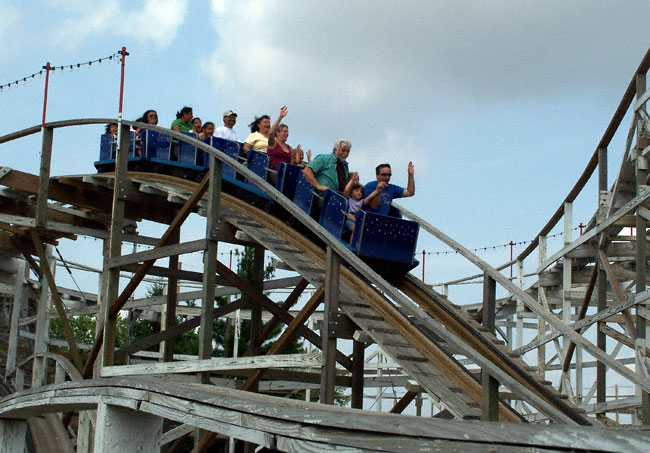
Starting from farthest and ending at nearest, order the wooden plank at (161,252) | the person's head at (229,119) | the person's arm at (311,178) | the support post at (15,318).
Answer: the support post at (15,318), the person's head at (229,119), the person's arm at (311,178), the wooden plank at (161,252)

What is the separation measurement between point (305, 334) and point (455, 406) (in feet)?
14.7

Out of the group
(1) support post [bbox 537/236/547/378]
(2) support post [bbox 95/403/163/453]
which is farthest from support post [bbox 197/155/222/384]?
(1) support post [bbox 537/236/547/378]

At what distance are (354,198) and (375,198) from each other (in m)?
0.26

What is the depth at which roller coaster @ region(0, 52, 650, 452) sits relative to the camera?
2.36 meters

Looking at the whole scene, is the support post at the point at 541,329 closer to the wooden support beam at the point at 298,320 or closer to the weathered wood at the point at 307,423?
the wooden support beam at the point at 298,320

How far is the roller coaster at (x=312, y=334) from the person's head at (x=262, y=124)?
118 cm

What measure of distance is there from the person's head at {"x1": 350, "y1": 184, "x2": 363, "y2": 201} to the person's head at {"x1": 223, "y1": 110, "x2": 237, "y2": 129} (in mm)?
3583

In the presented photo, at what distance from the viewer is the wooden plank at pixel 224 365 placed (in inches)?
284

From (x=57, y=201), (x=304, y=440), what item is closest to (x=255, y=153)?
(x=57, y=201)

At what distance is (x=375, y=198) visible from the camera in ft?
29.7

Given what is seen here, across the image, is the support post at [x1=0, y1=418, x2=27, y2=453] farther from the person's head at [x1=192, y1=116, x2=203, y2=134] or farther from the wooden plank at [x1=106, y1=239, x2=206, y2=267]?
the person's head at [x1=192, y1=116, x2=203, y2=134]

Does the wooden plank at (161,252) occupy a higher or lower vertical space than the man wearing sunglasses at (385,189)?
lower

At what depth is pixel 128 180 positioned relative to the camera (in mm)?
10273

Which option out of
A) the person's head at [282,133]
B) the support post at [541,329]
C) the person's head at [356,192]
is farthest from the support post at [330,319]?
the support post at [541,329]
